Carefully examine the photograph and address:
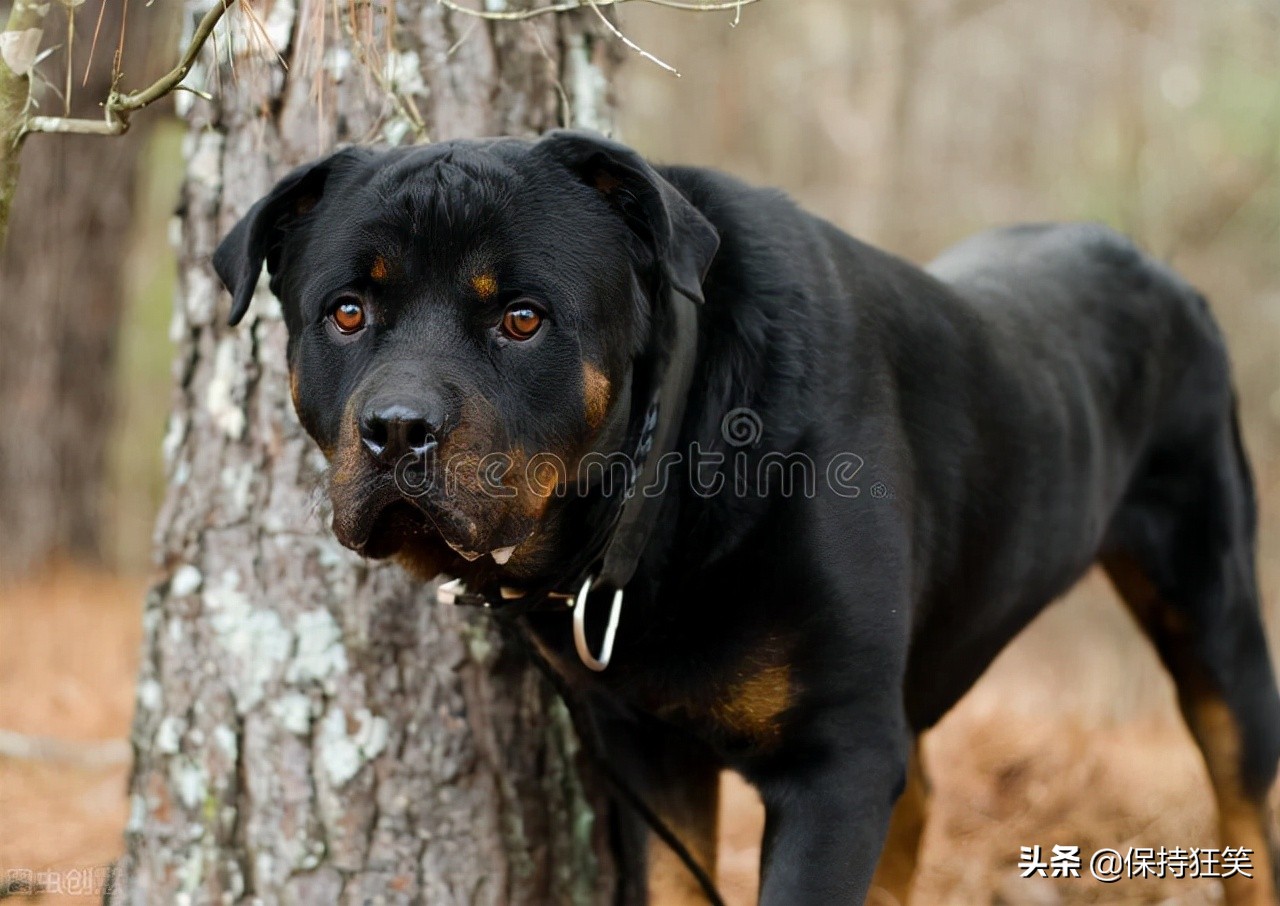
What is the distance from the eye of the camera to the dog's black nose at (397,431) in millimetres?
2330

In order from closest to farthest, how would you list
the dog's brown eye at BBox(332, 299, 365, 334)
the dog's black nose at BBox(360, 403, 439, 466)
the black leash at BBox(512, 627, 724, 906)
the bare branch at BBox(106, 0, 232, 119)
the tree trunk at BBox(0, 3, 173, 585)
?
the bare branch at BBox(106, 0, 232, 119), the dog's black nose at BBox(360, 403, 439, 466), the dog's brown eye at BBox(332, 299, 365, 334), the black leash at BBox(512, 627, 724, 906), the tree trunk at BBox(0, 3, 173, 585)

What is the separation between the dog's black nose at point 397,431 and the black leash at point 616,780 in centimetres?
87

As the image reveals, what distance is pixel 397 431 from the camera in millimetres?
2346

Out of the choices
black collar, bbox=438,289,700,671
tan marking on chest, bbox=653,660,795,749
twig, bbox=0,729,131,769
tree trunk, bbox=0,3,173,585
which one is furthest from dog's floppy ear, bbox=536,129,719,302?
tree trunk, bbox=0,3,173,585

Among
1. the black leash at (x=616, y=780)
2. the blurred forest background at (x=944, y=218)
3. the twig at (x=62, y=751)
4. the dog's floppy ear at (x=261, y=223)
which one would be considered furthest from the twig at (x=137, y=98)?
the blurred forest background at (x=944, y=218)

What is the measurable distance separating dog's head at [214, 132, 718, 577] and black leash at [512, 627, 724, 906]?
57 cm

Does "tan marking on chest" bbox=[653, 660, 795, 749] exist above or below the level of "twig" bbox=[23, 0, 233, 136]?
below

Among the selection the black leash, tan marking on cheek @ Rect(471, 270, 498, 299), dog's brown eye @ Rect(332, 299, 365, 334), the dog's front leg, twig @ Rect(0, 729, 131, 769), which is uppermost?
tan marking on cheek @ Rect(471, 270, 498, 299)

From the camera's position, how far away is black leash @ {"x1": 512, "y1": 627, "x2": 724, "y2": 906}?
3.16 meters

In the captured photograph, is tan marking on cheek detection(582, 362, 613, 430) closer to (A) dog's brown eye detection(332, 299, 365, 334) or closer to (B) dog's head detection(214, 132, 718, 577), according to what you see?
(B) dog's head detection(214, 132, 718, 577)

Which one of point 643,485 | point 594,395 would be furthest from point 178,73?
point 643,485

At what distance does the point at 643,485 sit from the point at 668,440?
0.11 meters

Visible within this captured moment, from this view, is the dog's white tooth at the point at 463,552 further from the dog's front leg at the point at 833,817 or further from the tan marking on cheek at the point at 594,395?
the dog's front leg at the point at 833,817

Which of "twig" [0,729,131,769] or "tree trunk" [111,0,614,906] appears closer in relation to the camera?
"tree trunk" [111,0,614,906]
